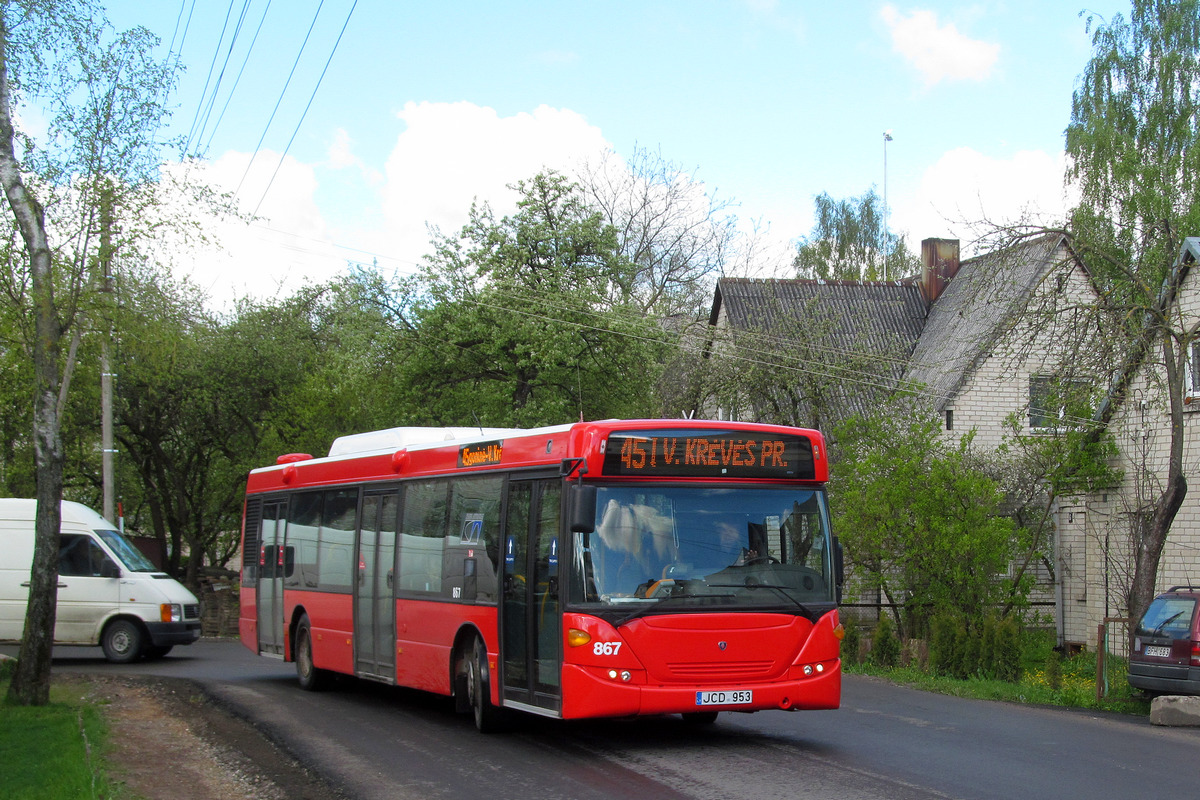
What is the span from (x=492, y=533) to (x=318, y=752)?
2458mm

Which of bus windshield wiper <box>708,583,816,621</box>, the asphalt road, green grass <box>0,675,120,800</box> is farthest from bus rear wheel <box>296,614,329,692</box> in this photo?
bus windshield wiper <box>708,583,816,621</box>

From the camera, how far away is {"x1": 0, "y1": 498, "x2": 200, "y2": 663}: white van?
2083 cm

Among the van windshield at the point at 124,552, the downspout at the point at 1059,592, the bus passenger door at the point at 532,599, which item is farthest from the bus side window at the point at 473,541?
the downspout at the point at 1059,592

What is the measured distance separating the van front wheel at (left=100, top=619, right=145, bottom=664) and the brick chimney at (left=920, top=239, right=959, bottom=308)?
27367mm

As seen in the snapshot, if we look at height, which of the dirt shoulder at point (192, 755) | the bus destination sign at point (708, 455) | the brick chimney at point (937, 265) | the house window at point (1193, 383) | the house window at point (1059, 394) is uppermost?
the brick chimney at point (937, 265)

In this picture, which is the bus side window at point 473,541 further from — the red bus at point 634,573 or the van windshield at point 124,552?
the van windshield at point 124,552

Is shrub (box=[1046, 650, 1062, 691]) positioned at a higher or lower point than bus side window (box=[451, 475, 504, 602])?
lower

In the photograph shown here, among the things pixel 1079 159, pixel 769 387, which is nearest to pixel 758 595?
pixel 769 387

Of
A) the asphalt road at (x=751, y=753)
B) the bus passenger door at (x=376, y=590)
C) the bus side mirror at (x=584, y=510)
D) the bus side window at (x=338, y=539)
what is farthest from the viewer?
the bus side window at (x=338, y=539)

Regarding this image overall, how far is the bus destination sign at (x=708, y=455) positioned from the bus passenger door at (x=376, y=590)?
425 cm

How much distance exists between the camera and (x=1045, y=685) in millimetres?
17234

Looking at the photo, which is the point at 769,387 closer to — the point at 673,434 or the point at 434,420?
the point at 434,420

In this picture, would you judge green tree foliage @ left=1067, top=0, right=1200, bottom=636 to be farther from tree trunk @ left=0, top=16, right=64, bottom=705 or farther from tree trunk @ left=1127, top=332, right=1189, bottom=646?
tree trunk @ left=0, top=16, right=64, bottom=705

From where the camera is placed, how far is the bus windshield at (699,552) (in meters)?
10.1
